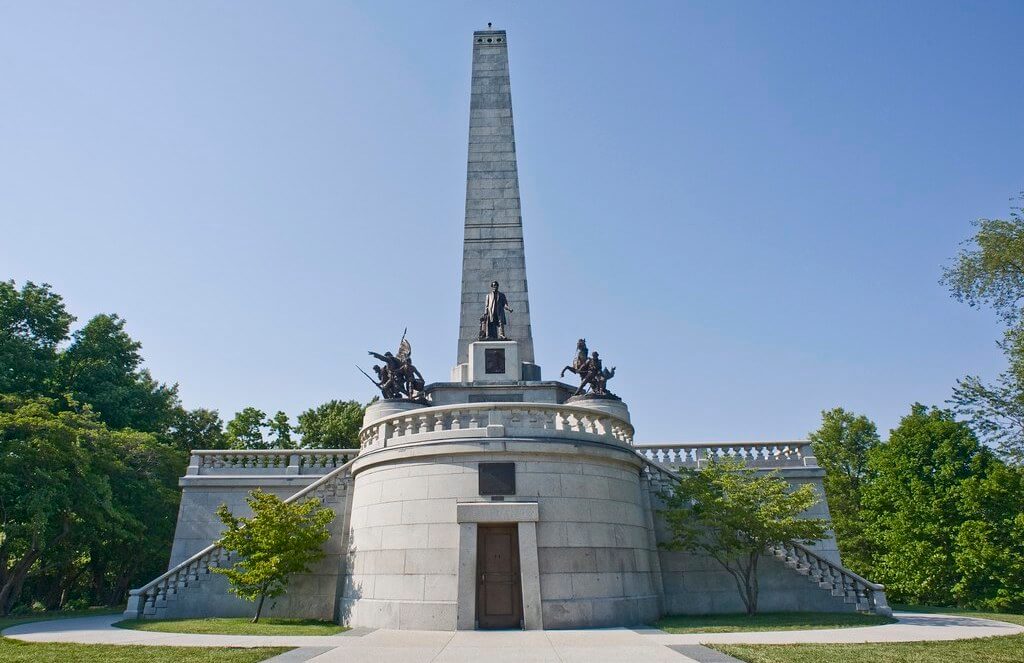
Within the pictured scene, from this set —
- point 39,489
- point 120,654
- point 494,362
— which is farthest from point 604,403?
point 39,489

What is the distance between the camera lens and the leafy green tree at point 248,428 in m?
38.3

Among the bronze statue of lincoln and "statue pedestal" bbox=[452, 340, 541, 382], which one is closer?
"statue pedestal" bbox=[452, 340, 541, 382]

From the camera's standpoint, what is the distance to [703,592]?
53.2 ft

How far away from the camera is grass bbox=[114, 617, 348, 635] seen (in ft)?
41.4

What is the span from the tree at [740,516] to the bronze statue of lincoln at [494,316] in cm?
1011

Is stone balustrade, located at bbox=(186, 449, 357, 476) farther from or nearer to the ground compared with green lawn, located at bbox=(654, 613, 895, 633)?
farther from the ground

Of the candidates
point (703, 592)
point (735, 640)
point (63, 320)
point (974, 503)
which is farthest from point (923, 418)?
point (63, 320)

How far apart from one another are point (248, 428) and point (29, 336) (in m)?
14.1

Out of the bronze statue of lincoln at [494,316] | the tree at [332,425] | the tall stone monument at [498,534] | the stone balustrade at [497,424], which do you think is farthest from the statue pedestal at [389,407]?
the tree at [332,425]

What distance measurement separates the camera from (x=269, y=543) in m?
14.6

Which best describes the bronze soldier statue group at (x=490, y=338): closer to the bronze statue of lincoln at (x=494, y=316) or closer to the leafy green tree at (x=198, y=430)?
the bronze statue of lincoln at (x=494, y=316)

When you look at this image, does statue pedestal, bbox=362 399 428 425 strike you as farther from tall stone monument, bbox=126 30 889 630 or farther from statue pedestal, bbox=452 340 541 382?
statue pedestal, bbox=452 340 541 382

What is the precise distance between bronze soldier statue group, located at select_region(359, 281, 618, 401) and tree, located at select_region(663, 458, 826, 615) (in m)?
6.29

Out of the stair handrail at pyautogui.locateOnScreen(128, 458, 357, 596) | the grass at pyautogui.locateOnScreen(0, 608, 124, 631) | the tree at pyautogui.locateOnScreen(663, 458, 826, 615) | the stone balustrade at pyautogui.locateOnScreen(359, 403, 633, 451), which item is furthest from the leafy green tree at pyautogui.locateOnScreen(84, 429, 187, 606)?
the tree at pyautogui.locateOnScreen(663, 458, 826, 615)
